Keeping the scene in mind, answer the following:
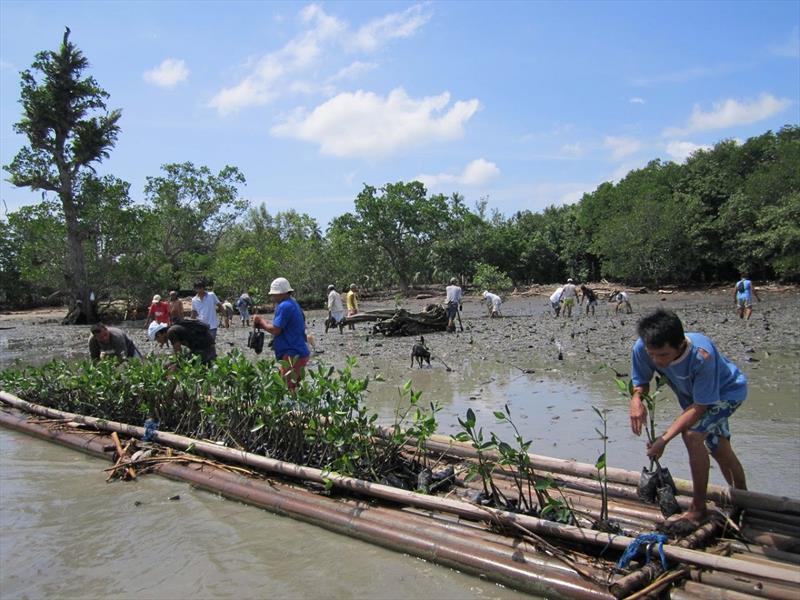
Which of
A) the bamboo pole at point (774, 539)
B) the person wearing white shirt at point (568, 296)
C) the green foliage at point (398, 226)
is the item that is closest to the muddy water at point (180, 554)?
the bamboo pole at point (774, 539)

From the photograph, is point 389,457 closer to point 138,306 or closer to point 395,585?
point 395,585

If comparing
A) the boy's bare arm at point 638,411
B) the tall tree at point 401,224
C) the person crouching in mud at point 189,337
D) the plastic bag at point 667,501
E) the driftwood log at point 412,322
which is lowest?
the plastic bag at point 667,501

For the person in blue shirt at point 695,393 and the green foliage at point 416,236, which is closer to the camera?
the person in blue shirt at point 695,393

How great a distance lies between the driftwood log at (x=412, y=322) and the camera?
17969 millimetres

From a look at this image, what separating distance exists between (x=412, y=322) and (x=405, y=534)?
46.7ft

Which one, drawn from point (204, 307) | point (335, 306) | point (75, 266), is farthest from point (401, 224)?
point (204, 307)

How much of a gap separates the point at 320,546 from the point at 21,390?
279 inches

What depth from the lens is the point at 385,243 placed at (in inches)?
1784

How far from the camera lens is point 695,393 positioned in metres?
3.53

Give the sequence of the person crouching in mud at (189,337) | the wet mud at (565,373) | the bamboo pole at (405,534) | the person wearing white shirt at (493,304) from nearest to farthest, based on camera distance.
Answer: the bamboo pole at (405,534) → the wet mud at (565,373) → the person crouching in mud at (189,337) → the person wearing white shirt at (493,304)

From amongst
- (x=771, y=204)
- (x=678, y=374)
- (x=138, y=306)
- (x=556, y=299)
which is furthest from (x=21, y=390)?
(x=771, y=204)

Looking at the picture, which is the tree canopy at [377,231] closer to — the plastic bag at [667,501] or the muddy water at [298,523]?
the muddy water at [298,523]

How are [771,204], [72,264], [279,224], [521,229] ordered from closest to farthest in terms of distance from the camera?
[72,264]
[771,204]
[521,229]
[279,224]

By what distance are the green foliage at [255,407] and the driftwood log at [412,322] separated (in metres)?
10.2
